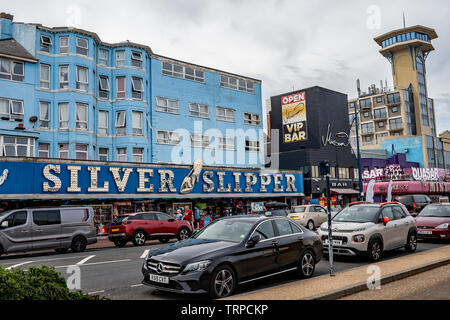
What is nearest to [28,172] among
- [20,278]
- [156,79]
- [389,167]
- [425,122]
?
[156,79]

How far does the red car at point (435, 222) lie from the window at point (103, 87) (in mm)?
24010

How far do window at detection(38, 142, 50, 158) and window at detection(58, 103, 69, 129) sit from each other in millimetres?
1657

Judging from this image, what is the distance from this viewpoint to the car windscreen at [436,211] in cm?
1734

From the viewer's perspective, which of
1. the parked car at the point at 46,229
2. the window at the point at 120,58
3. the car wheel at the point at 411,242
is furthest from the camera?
the window at the point at 120,58

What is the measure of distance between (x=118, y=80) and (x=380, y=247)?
2527 centimetres

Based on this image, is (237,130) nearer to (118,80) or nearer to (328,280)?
(118,80)

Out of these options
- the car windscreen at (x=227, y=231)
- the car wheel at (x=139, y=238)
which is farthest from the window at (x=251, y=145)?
the car windscreen at (x=227, y=231)

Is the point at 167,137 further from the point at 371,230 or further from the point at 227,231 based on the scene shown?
the point at 227,231

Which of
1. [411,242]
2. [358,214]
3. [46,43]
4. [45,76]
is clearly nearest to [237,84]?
[46,43]

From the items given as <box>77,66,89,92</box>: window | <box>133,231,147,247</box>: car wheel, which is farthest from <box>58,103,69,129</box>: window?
<box>133,231,147,247</box>: car wheel

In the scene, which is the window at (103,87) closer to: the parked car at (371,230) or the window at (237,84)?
the window at (237,84)

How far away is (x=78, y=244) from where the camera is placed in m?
17.6

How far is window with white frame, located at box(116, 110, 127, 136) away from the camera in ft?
102

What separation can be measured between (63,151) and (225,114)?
15535 millimetres
